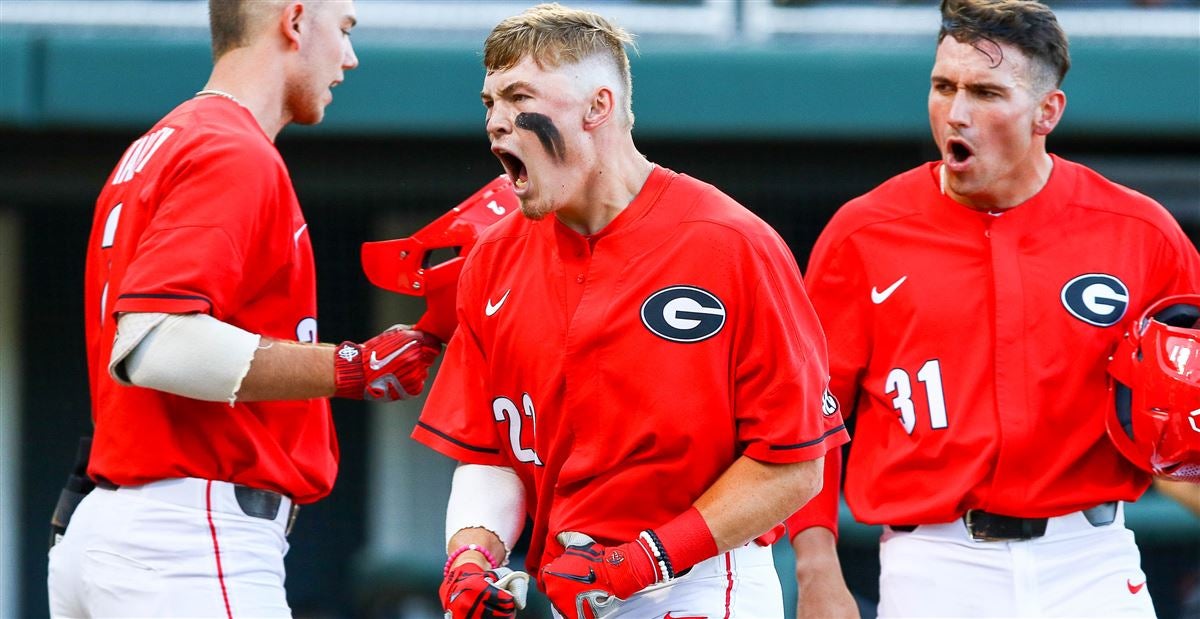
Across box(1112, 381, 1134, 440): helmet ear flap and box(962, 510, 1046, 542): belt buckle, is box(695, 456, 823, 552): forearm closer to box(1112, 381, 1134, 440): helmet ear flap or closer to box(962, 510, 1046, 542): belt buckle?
box(962, 510, 1046, 542): belt buckle

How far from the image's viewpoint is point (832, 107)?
677cm

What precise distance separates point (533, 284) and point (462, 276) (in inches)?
8.1

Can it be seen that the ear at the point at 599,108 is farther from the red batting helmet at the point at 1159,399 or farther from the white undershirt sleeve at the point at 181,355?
the red batting helmet at the point at 1159,399

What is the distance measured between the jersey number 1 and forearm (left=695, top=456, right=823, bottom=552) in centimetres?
73

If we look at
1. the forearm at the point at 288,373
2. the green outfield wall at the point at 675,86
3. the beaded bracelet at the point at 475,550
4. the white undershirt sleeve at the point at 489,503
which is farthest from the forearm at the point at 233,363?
the green outfield wall at the point at 675,86

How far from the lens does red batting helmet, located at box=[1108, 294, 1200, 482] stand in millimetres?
3162

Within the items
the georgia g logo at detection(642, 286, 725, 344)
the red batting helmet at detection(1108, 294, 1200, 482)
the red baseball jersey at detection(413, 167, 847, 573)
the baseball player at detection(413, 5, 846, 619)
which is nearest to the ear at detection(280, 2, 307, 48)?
the baseball player at detection(413, 5, 846, 619)

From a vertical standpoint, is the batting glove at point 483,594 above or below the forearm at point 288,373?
below

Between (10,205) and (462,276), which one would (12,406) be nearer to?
(10,205)

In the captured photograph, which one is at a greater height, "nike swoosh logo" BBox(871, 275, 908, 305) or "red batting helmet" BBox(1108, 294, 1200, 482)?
"nike swoosh logo" BBox(871, 275, 908, 305)

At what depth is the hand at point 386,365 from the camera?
3191 millimetres

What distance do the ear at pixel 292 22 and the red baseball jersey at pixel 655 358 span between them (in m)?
0.98

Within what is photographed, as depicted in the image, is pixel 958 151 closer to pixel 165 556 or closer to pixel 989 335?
pixel 989 335

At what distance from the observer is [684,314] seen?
107 inches
